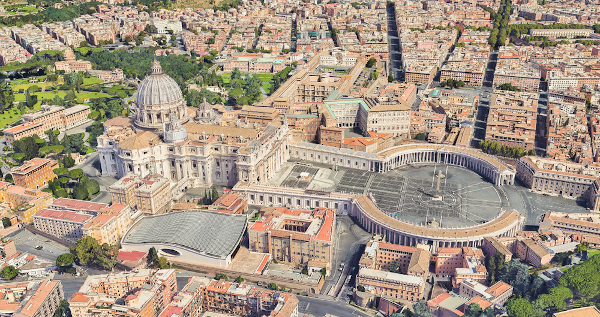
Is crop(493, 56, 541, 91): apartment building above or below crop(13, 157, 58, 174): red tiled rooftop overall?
above

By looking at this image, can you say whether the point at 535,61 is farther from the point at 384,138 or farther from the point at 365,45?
the point at 384,138

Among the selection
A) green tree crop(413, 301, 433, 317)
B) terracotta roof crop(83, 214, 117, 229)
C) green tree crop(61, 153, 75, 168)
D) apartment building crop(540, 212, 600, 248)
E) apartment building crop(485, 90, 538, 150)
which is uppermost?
apartment building crop(485, 90, 538, 150)

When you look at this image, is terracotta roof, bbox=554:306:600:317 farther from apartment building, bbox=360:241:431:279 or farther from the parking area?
the parking area

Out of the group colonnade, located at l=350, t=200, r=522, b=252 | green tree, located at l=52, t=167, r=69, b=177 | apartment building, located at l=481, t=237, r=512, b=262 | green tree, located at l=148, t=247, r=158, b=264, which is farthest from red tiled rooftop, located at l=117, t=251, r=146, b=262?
apartment building, located at l=481, t=237, r=512, b=262

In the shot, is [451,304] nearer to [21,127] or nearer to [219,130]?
[219,130]

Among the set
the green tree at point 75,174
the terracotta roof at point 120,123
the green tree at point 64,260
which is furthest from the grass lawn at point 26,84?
the green tree at point 64,260

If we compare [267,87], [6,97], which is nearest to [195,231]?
[267,87]

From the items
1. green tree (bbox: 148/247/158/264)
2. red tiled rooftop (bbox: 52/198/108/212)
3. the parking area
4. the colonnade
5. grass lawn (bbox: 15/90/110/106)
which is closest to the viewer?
green tree (bbox: 148/247/158/264)

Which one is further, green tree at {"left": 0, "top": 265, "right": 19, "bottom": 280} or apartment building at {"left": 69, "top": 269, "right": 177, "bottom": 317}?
green tree at {"left": 0, "top": 265, "right": 19, "bottom": 280}
